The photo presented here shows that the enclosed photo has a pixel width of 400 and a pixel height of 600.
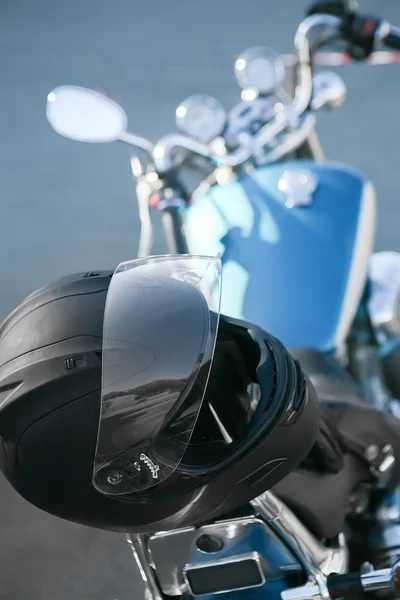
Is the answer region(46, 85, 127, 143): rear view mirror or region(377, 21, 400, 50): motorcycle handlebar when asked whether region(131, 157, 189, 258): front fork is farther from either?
region(377, 21, 400, 50): motorcycle handlebar

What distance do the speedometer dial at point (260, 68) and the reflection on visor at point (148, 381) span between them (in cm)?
104

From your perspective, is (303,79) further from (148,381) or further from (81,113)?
(148,381)

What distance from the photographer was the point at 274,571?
42.6 inches

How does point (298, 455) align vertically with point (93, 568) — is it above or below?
above

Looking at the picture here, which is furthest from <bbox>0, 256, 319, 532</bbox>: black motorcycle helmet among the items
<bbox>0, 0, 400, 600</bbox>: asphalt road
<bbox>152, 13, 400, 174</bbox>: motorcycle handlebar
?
<bbox>152, 13, 400, 174</bbox>: motorcycle handlebar

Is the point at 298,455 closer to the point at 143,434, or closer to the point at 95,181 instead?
the point at 143,434

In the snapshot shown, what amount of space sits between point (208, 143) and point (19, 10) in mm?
3514

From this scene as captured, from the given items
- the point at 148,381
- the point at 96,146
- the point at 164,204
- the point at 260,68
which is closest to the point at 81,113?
the point at 164,204

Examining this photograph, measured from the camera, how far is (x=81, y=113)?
1.63 m

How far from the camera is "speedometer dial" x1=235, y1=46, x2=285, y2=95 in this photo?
6.05 feet

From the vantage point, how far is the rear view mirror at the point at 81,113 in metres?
1.63

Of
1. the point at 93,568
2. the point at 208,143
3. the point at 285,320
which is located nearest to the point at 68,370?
the point at 285,320

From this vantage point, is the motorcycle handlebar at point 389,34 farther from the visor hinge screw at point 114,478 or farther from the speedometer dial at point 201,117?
the visor hinge screw at point 114,478

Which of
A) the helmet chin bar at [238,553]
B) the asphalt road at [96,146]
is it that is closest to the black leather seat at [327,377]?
the helmet chin bar at [238,553]
